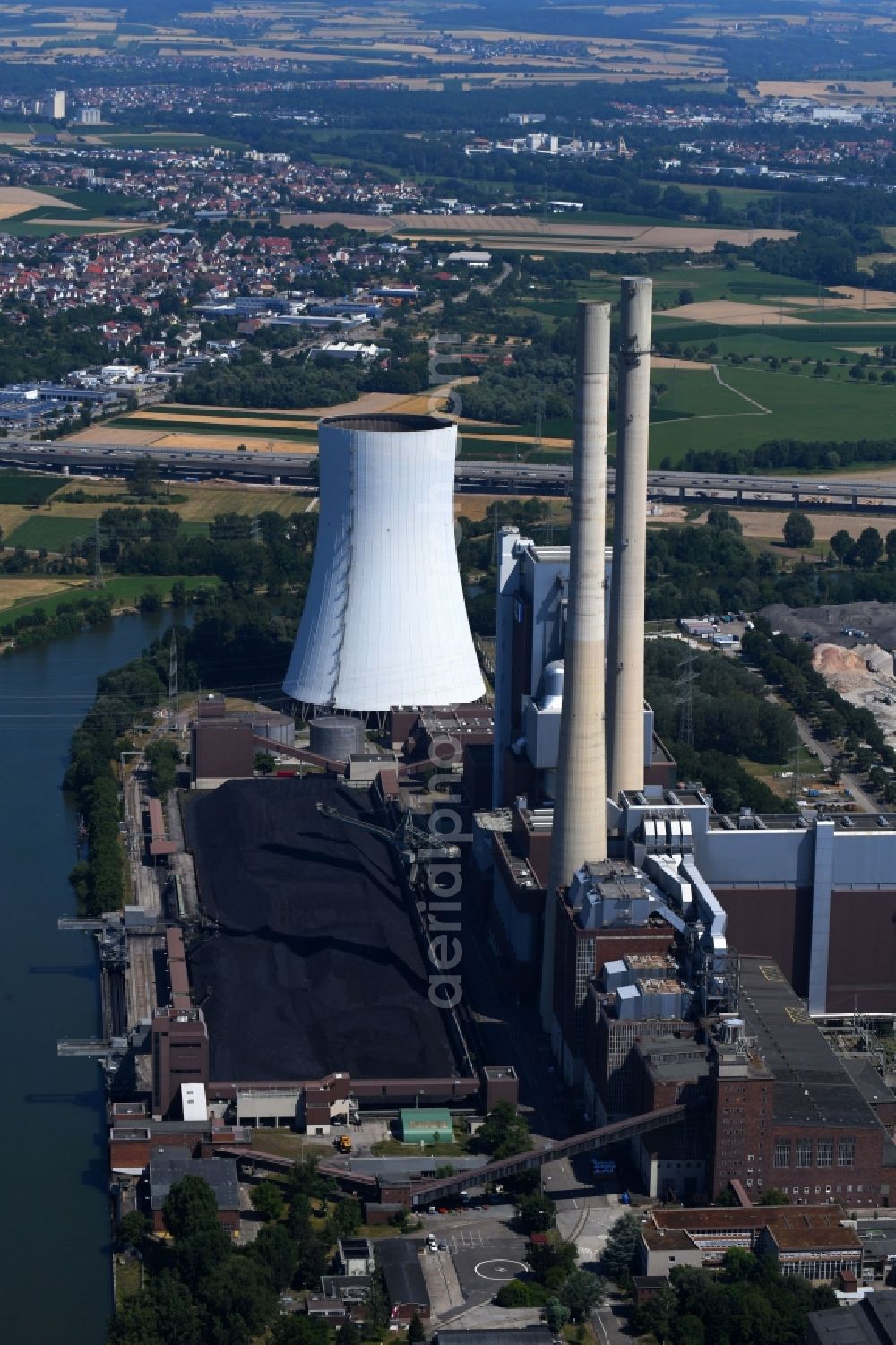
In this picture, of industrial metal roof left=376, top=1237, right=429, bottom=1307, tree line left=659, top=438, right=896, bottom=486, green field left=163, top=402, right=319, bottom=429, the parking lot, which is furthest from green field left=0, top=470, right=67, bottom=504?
industrial metal roof left=376, top=1237, right=429, bottom=1307

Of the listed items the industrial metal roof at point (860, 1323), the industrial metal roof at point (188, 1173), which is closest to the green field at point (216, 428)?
the industrial metal roof at point (188, 1173)

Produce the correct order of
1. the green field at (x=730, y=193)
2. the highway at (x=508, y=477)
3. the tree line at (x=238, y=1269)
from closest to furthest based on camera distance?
1. the tree line at (x=238, y=1269)
2. the highway at (x=508, y=477)
3. the green field at (x=730, y=193)

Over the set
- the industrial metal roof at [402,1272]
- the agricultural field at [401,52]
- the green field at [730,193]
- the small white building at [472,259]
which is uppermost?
the agricultural field at [401,52]

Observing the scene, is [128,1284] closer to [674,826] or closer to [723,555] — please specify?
[674,826]

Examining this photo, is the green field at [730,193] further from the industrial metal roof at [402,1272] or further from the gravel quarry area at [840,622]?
the industrial metal roof at [402,1272]

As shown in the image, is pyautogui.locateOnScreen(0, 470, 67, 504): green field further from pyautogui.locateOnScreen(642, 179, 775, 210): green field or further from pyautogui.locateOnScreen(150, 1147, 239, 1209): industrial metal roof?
pyautogui.locateOnScreen(642, 179, 775, 210): green field

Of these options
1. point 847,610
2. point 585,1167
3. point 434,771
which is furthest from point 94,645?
point 585,1167
